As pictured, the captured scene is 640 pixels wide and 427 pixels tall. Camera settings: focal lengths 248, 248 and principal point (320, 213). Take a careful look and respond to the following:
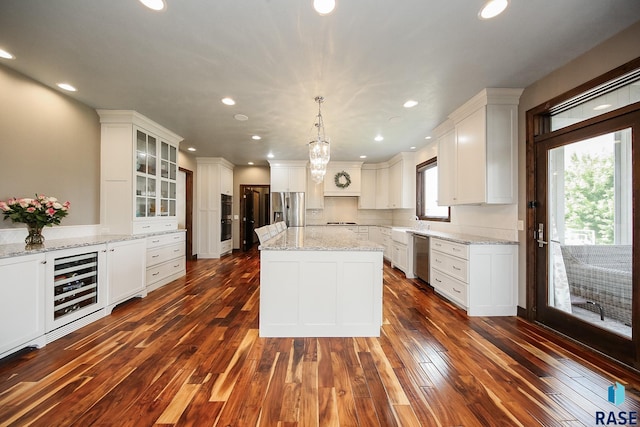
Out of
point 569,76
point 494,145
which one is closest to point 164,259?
point 494,145

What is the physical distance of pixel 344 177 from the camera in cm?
646

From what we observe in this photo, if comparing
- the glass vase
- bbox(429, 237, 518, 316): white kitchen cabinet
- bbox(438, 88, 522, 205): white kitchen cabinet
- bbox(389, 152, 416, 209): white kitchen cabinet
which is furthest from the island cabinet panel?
bbox(389, 152, 416, 209): white kitchen cabinet

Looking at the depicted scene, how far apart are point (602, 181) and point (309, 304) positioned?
9.15ft

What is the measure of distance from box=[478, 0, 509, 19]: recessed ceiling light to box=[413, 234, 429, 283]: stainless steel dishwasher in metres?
2.86

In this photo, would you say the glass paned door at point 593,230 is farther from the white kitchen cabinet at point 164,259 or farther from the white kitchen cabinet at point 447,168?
the white kitchen cabinet at point 164,259

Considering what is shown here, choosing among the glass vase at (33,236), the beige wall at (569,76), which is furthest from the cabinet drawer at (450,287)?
the glass vase at (33,236)

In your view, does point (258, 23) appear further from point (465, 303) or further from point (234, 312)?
point (465, 303)

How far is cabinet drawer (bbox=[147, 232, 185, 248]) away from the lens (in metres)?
3.62

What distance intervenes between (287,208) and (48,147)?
425 cm

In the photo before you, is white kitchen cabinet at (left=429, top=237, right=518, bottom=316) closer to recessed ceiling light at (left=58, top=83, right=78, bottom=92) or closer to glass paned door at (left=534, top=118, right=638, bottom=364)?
glass paned door at (left=534, top=118, right=638, bottom=364)

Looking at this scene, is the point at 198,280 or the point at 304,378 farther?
the point at 198,280

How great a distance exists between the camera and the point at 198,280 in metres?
A: 4.24

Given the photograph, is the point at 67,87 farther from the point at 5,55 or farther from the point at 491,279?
the point at 491,279

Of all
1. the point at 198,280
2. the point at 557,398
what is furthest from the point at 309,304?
the point at 198,280
